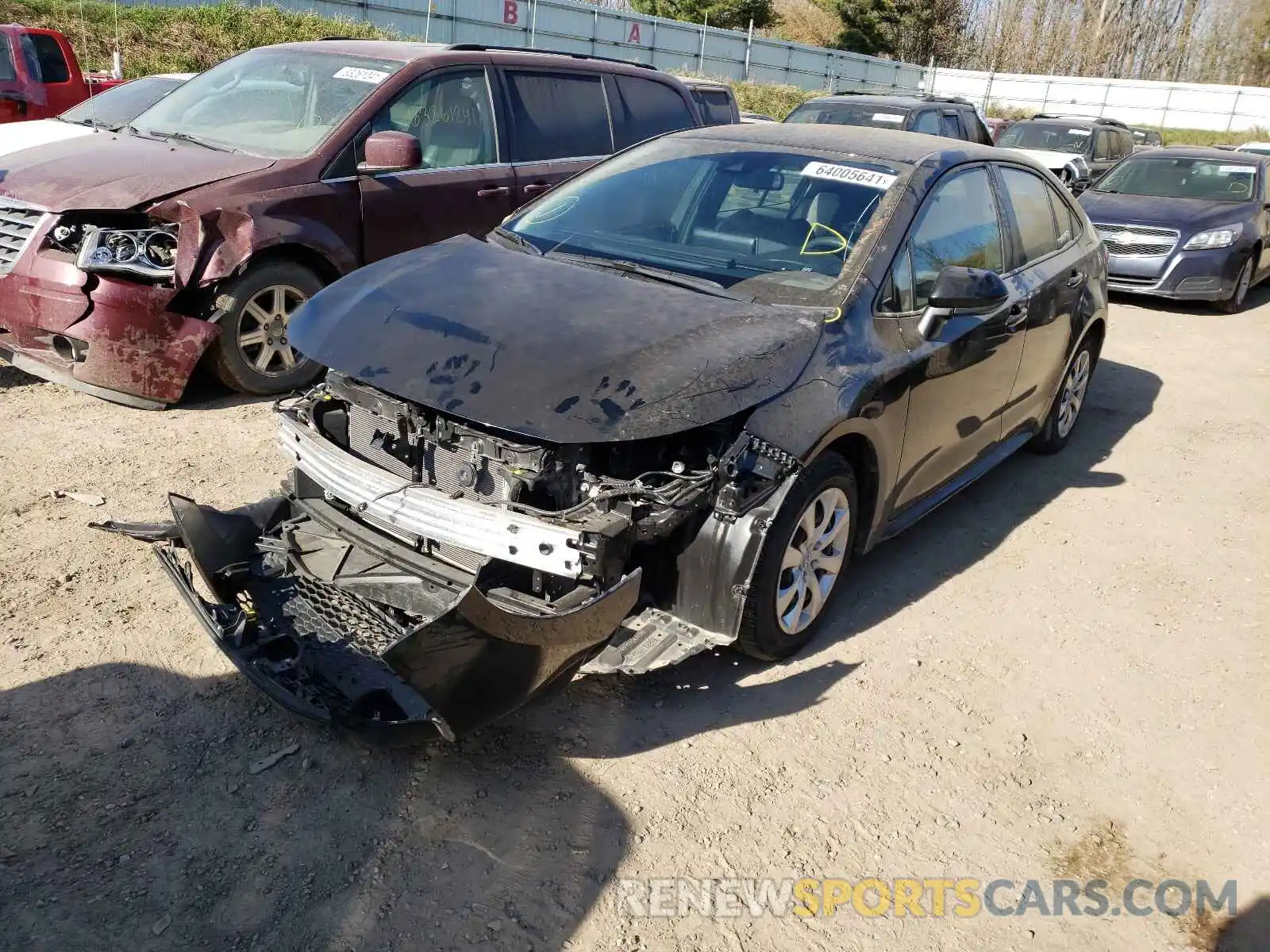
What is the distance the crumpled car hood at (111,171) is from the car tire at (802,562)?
12.5ft

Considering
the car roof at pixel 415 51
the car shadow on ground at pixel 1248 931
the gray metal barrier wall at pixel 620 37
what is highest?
the gray metal barrier wall at pixel 620 37

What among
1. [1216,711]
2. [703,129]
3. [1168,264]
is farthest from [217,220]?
[1168,264]

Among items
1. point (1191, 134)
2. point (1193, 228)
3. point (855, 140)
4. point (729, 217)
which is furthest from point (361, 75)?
point (1191, 134)

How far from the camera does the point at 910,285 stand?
387cm

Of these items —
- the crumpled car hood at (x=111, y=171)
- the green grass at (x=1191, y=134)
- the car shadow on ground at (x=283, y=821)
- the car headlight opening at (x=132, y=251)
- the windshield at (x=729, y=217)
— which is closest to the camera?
the car shadow on ground at (x=283, y=821)

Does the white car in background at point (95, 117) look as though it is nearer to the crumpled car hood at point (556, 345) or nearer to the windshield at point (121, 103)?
the windshield at point (121, 103)

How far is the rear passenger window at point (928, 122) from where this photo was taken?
11.2 metres

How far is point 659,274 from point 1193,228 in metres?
9.09

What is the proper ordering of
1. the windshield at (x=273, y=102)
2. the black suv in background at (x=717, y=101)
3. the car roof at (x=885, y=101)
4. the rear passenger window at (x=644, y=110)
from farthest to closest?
the car roof at (x=885, y=101) → the black suv in background at (x=717, y=101) → the rear passenger window at (x=644, y=110) → the windshield at (x=273, y=102)

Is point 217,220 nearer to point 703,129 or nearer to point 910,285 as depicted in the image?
point 703,129

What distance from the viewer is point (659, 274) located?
378 centimetres

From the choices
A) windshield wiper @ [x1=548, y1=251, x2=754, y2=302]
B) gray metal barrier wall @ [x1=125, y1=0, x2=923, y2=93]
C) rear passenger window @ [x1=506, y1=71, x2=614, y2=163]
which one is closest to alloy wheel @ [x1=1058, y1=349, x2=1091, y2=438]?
windshield wiper @ [x1=548, y1=251, x2=754, y2=302]

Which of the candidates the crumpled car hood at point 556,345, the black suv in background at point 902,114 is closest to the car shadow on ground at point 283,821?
the crumpled car hood at point 556,345

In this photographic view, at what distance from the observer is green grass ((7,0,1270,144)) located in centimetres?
1706
